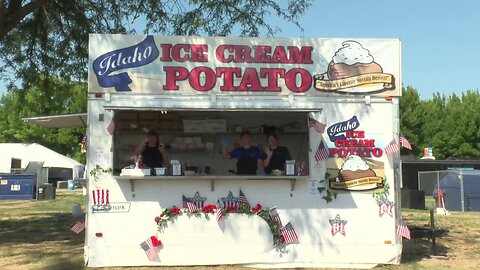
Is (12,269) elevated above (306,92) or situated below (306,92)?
below

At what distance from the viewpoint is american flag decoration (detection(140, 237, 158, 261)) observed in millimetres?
7867

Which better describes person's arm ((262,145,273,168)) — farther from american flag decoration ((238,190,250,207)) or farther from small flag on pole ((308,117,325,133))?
small flag on pole ((308,117,325,133))

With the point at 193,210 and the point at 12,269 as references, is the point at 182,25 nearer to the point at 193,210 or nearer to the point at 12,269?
the point at 193,210

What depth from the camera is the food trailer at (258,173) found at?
26.0ft

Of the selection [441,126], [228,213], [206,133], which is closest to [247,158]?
[228,213]

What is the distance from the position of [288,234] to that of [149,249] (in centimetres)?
214

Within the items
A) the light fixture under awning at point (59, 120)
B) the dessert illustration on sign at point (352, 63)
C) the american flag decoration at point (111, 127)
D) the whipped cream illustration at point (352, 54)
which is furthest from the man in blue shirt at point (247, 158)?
the light fixture under awning at point (59, 120)

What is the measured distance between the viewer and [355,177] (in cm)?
823

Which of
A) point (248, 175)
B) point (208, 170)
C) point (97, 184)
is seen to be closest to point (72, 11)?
point (208, 170)

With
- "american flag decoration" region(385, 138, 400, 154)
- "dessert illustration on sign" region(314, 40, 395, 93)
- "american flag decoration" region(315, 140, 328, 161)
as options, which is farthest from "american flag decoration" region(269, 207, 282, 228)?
"dessert illustration on sign" region(314, 40, 395, 93)

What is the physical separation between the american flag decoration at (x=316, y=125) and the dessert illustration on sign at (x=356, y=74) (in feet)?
2.01

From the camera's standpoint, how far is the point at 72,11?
43.2 feet

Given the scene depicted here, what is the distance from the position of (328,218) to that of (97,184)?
361cm

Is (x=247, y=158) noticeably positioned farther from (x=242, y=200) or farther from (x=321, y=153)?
(x=321, y=153)
